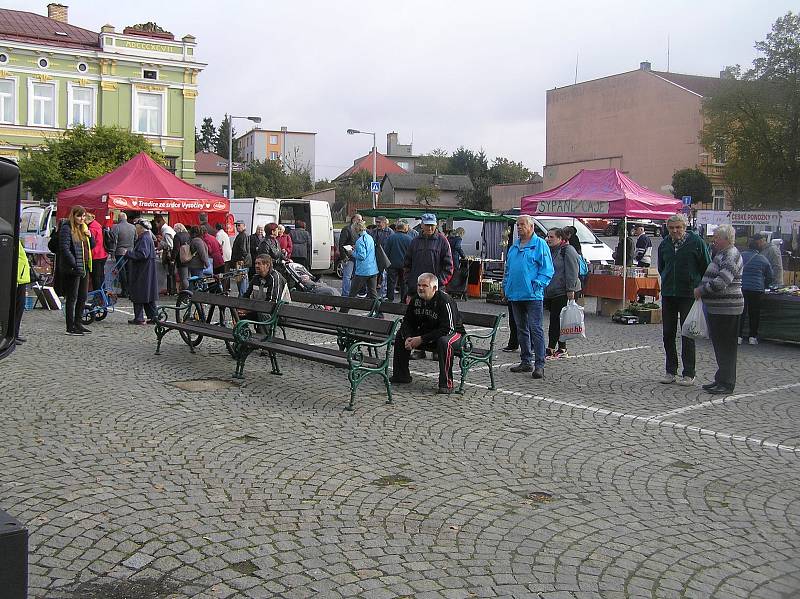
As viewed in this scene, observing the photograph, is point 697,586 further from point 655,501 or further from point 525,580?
point 655,501

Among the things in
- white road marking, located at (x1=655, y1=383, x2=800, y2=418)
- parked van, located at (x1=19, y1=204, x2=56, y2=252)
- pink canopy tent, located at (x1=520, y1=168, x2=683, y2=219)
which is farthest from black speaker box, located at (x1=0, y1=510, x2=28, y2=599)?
parked van, located at (x1=19, y1=204, x2=56, y2=252)

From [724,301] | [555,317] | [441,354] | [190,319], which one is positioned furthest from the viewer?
[190,319]

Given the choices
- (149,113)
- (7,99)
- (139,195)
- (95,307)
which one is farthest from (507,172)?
(95,307)

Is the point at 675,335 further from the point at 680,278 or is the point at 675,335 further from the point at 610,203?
the point at 610,203

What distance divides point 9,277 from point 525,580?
2804 millimetres

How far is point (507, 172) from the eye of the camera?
266ft

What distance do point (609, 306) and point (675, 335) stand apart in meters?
7.97

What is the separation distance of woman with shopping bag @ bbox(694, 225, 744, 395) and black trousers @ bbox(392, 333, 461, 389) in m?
2.75

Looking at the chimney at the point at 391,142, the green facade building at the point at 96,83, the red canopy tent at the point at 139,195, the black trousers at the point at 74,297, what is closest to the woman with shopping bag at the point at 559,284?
the black trousers at the point at 74,297

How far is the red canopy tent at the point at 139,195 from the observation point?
19.7 m

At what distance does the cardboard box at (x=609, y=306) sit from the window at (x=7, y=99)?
3866cm

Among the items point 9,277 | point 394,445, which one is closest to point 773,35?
point 394,445

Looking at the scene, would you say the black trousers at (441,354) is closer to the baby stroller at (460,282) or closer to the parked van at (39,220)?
the baby stroller at (460,282)

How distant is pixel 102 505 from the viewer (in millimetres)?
5121
